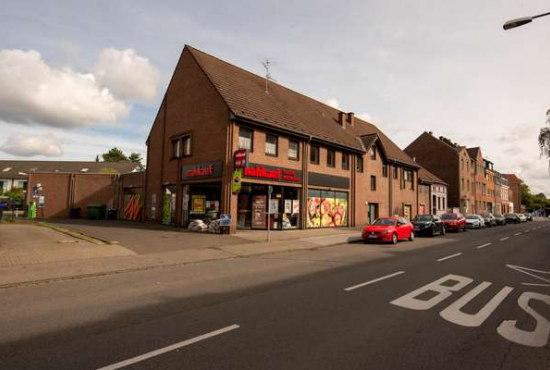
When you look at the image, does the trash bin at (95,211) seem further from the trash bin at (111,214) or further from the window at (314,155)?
the window at (314,155)

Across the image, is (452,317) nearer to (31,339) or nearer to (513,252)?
(31,339)

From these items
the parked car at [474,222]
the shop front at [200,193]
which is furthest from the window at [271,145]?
the parked car at [474,222]

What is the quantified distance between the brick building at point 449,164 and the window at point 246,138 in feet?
140

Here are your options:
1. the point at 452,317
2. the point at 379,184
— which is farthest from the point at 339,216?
the point at 452,317

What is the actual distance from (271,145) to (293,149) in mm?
2026

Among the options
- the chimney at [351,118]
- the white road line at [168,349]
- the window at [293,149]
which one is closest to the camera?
the white road line at [168,349]

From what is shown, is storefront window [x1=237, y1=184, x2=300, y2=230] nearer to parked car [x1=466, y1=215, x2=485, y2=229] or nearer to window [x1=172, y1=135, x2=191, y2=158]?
window [x1=172, y1=135, x2=191, y2=158]

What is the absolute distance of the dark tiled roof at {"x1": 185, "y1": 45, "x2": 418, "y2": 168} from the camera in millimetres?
19969

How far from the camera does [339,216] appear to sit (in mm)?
25375

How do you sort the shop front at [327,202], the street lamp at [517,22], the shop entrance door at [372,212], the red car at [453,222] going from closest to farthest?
the street lamp at [517,22] → the shop front at [327,202] → the red car at [453,222] → the shop entrance door at [372,212]

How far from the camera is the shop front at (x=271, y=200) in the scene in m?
20.2

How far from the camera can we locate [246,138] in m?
19.4

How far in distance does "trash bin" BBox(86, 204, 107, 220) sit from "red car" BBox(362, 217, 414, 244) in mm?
24662

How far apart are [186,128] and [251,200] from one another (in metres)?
6.81
